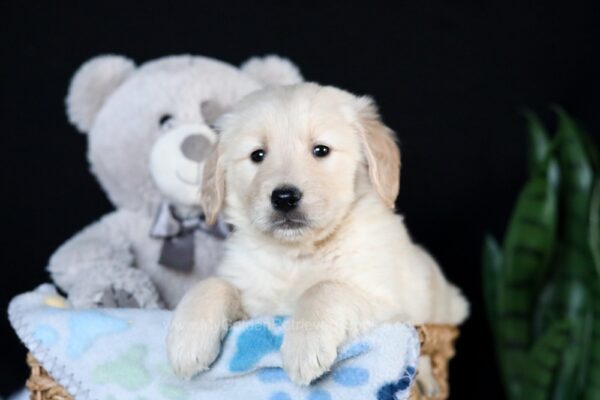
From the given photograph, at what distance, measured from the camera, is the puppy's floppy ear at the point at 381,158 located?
2090mm

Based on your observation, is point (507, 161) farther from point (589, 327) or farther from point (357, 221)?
point (357, 221)

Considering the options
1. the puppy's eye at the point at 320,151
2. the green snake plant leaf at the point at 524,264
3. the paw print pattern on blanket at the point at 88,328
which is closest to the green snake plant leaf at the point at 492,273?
the green snake plant leaf at the point at 524,264

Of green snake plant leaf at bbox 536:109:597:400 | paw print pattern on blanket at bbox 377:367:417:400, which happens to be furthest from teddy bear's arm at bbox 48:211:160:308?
green snake plant leaf at bbox 536:109:597:400

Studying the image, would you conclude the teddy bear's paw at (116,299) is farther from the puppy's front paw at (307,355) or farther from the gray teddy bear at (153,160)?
the puppy's front paw at (307,355)

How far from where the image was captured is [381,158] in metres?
2.11

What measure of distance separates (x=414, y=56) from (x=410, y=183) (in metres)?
0.55

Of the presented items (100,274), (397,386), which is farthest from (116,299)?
(397,386)

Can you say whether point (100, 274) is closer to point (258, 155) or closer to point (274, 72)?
→ point (258, 155)

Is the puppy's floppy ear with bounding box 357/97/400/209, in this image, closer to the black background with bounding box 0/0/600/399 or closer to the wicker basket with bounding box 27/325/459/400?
the wicker basket with bounding box 27/325/459/400

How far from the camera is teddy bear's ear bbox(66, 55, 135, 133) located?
267cm

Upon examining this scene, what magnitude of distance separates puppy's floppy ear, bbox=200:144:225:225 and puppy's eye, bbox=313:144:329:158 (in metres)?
0.29

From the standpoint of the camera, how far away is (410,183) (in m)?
3.43

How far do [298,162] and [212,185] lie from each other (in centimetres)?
31

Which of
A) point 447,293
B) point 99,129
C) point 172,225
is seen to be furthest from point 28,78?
point 447,293
